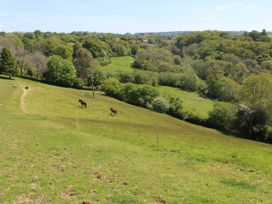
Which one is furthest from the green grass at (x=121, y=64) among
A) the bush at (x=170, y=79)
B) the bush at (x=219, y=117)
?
the bush at (x=219, y=117)

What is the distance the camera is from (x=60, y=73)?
8838 cm

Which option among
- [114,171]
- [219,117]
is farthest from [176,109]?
[114,171]

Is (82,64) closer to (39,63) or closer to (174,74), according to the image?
(39,63)

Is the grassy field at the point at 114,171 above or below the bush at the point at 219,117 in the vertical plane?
above

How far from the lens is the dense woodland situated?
60844mm

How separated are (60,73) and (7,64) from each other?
45.7 feet

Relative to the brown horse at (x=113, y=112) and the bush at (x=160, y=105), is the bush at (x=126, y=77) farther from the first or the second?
the brown horse at (x=113, y=112)

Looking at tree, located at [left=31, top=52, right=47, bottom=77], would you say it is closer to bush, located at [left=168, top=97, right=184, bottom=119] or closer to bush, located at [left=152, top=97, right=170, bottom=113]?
bush, located at [left=152, top=97, right=170, bottom=113]

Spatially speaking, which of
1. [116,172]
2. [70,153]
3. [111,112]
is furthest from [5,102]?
[116,172]

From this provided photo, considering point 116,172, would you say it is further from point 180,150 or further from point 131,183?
point 180,150

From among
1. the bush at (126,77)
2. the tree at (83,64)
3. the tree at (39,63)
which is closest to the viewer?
the tree at (39,63)

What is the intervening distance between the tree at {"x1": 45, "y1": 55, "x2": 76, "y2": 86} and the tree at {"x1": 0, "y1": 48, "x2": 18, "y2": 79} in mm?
10264

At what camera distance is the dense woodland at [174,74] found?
60844 millimetres

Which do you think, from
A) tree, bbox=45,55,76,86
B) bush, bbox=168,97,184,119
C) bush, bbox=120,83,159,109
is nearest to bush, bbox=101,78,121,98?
bush, bbox=120,83,159,109
